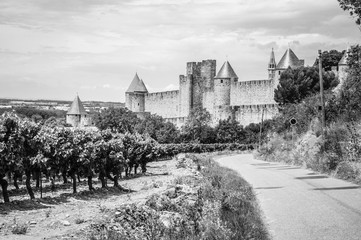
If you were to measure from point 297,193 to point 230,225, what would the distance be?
292 cm

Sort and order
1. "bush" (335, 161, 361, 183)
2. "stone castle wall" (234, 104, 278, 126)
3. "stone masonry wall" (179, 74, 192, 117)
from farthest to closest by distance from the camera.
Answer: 1. "stone masonry wall" (179, 74, 192, 117)
2. "stone castle wall" (234, 104, 278, 126)
3. "bush" (335, 161, 361, 183)

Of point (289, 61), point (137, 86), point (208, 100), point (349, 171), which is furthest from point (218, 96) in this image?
point (349, 171)

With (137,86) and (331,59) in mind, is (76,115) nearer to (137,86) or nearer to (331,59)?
(137,86)

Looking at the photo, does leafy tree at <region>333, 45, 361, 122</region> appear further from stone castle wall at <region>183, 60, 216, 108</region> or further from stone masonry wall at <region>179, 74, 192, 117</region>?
stone castle wall at <region>183, 60, 216, 108</region>

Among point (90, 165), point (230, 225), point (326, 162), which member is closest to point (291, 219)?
point (230, 225)

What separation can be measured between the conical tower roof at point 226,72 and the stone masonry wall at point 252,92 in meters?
1.28

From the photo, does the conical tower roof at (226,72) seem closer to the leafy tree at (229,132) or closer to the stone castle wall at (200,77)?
the stone castle wall at (200,77)

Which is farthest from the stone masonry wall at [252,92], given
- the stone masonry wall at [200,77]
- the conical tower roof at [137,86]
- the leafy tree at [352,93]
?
the leafy tree at [352,93]

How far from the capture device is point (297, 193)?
29.6 ft

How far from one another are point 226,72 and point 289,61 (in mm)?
8132

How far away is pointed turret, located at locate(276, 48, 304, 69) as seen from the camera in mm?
55109

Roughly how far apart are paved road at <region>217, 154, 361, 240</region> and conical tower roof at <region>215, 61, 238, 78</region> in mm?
49556

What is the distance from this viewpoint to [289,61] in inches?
2180

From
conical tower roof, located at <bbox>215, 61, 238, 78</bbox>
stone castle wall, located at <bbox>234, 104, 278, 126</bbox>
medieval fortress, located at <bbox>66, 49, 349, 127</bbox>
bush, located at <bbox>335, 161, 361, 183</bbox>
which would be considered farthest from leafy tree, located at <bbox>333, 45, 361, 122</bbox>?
conical tower roof, located at <bbox>215, 61, 238, 78</bbox>
